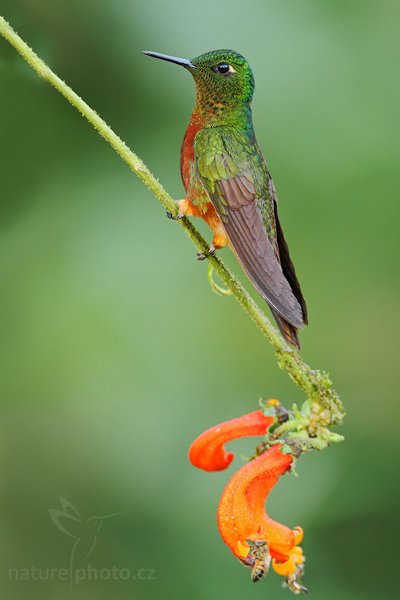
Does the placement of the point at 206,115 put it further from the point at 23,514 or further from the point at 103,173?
the point at 23,514

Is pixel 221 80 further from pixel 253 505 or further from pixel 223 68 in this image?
pixel 253 505

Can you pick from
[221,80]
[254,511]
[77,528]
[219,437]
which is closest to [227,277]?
[219,437]

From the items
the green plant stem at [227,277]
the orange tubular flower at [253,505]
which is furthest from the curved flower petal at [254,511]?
the green plant stem at [227,277]

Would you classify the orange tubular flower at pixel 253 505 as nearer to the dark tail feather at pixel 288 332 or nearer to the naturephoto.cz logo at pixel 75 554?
the dark tail feather at pixel 288 332

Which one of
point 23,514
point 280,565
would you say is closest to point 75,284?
point 23,514

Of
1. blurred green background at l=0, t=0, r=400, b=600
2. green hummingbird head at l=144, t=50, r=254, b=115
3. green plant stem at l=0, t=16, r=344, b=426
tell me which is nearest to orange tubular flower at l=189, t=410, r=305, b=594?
green plant stem at l=0, t=16, r=344, b=426

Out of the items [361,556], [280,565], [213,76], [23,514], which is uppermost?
[213,76]

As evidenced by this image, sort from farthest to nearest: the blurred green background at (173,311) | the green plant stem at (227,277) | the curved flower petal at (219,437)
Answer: the blurred green background at (173,311) → the curved flower petal at (219,437) → the green plant stem at (227,277)
